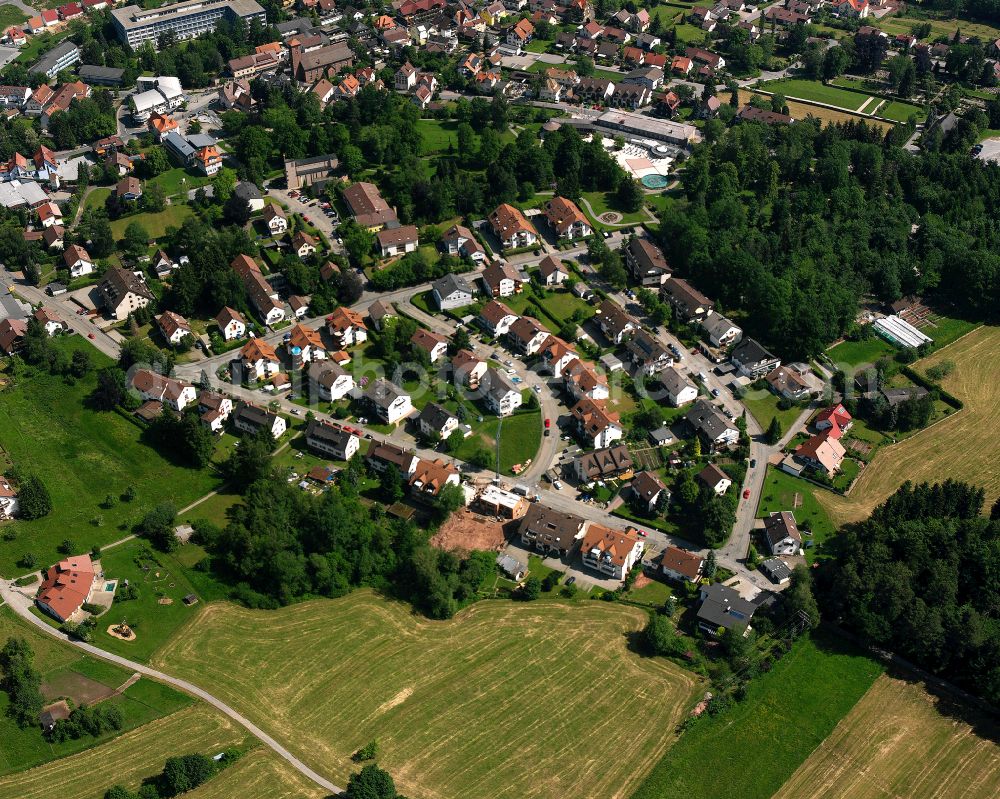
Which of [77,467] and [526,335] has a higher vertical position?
[526,335]

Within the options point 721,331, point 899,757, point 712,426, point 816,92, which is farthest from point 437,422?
point 816,92

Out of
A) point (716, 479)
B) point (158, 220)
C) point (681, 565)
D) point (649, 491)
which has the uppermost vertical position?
point (158, 220)

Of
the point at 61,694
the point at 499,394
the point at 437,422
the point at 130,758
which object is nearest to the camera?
the point at 130,758

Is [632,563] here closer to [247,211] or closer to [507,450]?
[507,450]

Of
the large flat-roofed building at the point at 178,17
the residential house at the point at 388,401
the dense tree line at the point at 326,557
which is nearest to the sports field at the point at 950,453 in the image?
the dense tree line at the point at 326,557

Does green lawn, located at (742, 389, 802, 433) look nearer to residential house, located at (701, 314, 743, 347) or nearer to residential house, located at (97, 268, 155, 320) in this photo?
residential house, located at (701, 314, 743, 347)

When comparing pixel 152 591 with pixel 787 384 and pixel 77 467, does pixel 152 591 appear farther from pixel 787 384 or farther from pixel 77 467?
pixel 787 384

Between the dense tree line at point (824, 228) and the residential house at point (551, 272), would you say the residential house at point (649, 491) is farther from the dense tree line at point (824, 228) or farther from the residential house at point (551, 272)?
the residential house at point (551, 272)

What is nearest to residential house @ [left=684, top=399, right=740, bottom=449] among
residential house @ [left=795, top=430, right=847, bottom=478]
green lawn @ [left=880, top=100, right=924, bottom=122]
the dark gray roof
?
residential house @ [left=795, top=430, right=847, bottom=478]
